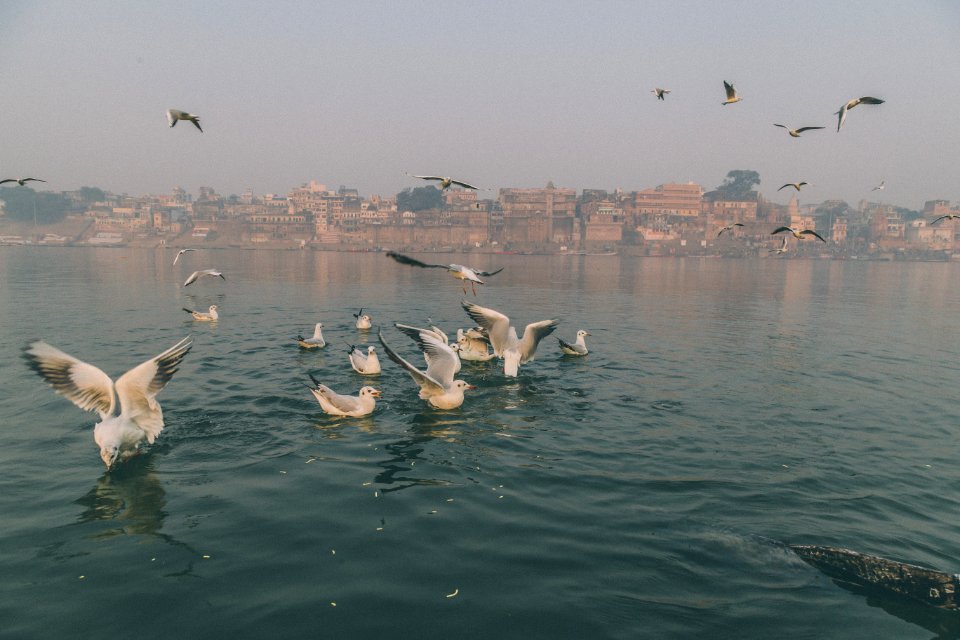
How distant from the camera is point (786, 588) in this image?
5504mm

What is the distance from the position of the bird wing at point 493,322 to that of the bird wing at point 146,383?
6825 mm

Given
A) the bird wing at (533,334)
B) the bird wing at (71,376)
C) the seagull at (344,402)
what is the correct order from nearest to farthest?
the bird wing at (71,376) < the seagull at (344,402) < the bird wing at (533,334)

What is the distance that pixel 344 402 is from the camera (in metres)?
10.1

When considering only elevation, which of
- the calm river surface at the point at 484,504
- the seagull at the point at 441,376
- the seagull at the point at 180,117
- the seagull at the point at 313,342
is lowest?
the calm river surface at the point at 484,504

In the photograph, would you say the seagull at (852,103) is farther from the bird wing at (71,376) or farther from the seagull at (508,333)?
the bird wing at (71,376)

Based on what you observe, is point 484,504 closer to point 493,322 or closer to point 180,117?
point 493,322

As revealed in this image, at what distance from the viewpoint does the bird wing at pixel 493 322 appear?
13.4 metres

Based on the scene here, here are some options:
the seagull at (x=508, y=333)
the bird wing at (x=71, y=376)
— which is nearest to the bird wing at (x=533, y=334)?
the seagull at (x=508, y=333)

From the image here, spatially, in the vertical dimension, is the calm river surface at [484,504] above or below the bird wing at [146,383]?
below

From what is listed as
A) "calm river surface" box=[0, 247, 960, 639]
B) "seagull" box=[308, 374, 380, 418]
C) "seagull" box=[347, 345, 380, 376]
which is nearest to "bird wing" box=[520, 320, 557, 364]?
"calm river surface" box=[0, 247, 960, 639]

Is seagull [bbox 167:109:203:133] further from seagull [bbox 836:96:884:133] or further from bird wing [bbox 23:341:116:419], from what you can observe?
seagull [bbox 836:96:884:133]

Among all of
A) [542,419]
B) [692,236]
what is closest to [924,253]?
[692,236]

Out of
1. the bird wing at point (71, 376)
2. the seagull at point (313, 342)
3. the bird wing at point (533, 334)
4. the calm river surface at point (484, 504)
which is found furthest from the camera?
the seagull at point (313, 342)

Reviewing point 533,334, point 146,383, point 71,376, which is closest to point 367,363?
point 533,334
